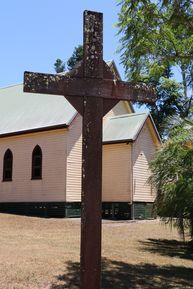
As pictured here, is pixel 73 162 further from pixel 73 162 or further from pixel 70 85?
pixel 70 85

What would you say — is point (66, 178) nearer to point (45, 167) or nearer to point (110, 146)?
point (45, 167)

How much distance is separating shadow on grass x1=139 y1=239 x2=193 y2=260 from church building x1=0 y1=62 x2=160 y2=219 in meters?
7.77

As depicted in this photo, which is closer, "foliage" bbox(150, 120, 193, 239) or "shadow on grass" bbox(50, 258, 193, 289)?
"shadow on grass" bbox(50, 258, 193, 289)

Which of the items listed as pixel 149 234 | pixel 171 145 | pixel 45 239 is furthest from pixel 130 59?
pixel 149 234

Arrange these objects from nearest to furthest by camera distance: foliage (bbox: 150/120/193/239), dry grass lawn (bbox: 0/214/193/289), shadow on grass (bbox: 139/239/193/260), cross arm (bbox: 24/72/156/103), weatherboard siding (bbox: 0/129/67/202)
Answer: cross arm (bbox: 24/72/156/103) < dry grass lawn (bbox: 0/214/193/289) < foliage (bbox: 150/120/193/239) < shadow on grass (bbox: 139/239/193/260) < weatherboard siding (bbox: 0/129/67/202)

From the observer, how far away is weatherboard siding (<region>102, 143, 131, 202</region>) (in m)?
29.1

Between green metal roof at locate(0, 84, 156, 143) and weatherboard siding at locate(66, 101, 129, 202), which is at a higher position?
Result: green metal roof at locate(0, 84, 156, 143)

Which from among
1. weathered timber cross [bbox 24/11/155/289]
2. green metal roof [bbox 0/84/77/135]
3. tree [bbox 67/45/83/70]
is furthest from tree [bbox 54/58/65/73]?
weathered timber cross [bbox 24/11/155/289]

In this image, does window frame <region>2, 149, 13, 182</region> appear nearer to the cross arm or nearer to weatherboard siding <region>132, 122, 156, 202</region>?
weatherboard siding <region>132, 122, 156, 202</region>

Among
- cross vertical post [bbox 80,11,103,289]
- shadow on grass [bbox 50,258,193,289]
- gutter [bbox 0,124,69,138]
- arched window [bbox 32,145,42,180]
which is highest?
gutter [bbox 0,124,69,138]

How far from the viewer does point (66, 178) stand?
27.2 metres

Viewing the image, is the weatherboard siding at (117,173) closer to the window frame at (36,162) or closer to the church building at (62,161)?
the church building at (62,161)

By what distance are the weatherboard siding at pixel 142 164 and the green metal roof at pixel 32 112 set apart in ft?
14.7

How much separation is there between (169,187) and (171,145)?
1.96 meters
